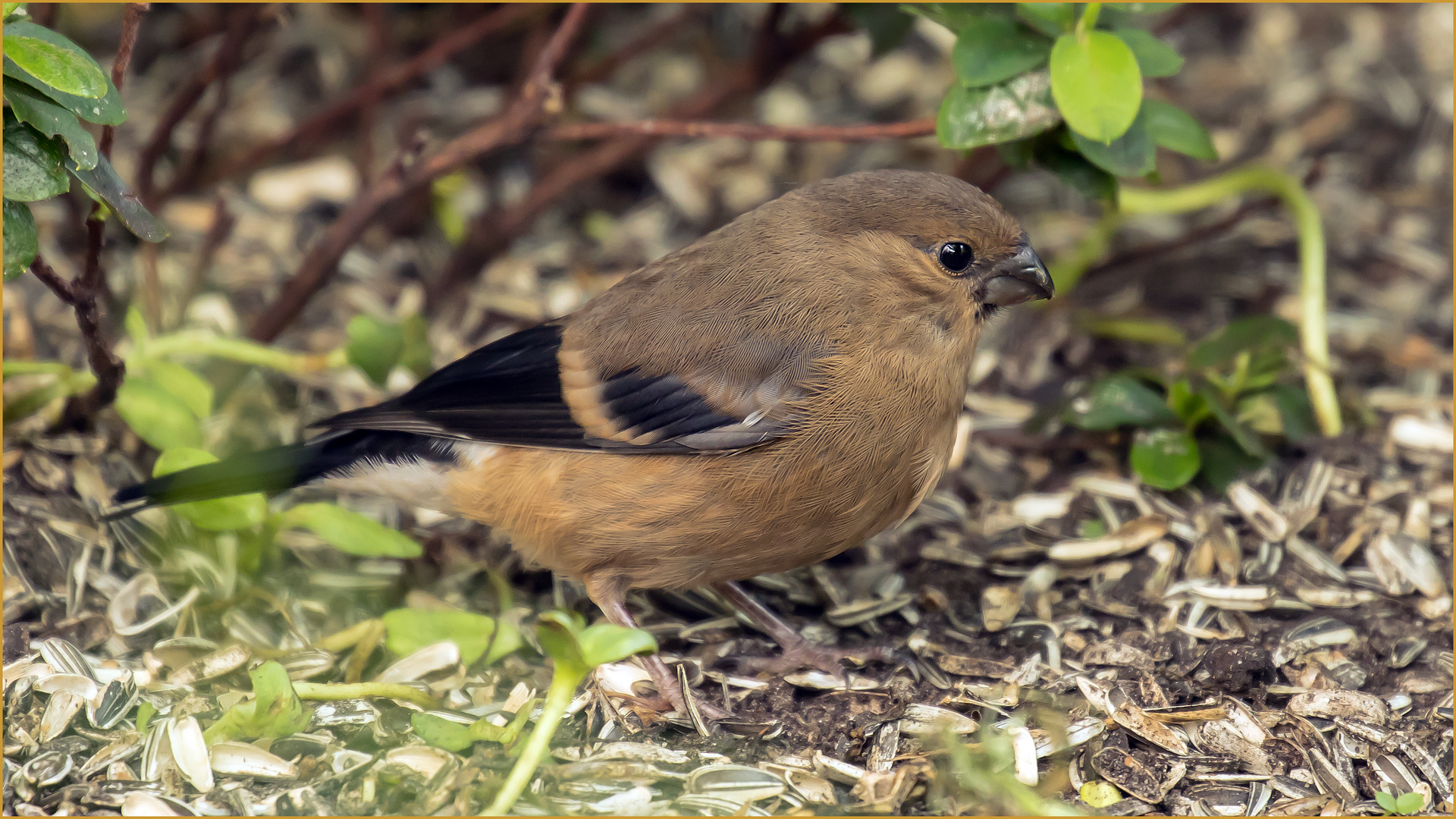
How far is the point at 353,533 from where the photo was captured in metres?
3.76

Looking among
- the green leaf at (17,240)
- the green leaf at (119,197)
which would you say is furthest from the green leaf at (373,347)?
the green leaf at (17,240)

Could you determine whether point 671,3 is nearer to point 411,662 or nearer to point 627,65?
point 627,65

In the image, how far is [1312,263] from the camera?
16.0ft

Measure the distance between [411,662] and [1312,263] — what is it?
12.1 ft

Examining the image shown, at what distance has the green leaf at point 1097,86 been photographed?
3676mm

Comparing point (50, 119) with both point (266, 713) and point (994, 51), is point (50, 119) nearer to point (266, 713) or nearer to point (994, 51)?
point (266, 713)

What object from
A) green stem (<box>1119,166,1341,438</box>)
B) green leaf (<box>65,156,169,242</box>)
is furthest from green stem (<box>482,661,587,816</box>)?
green stem (<box>1119,166,1341,438</box>)

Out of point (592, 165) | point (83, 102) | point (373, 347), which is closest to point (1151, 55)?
point (592, 165)

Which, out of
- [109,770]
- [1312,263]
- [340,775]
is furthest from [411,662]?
[1312,263]

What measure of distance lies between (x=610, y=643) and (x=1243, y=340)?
3.06 m

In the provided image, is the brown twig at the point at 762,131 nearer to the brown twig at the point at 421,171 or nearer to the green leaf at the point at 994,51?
the brown twig at the point at 421,171

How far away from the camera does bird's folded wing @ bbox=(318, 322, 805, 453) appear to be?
3.68m

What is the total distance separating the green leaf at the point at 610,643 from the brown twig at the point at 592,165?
299cm

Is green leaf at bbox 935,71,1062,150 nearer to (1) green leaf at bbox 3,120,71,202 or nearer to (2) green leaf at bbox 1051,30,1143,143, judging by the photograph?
(2) green leaf at bbox 1051,30,1143,143
